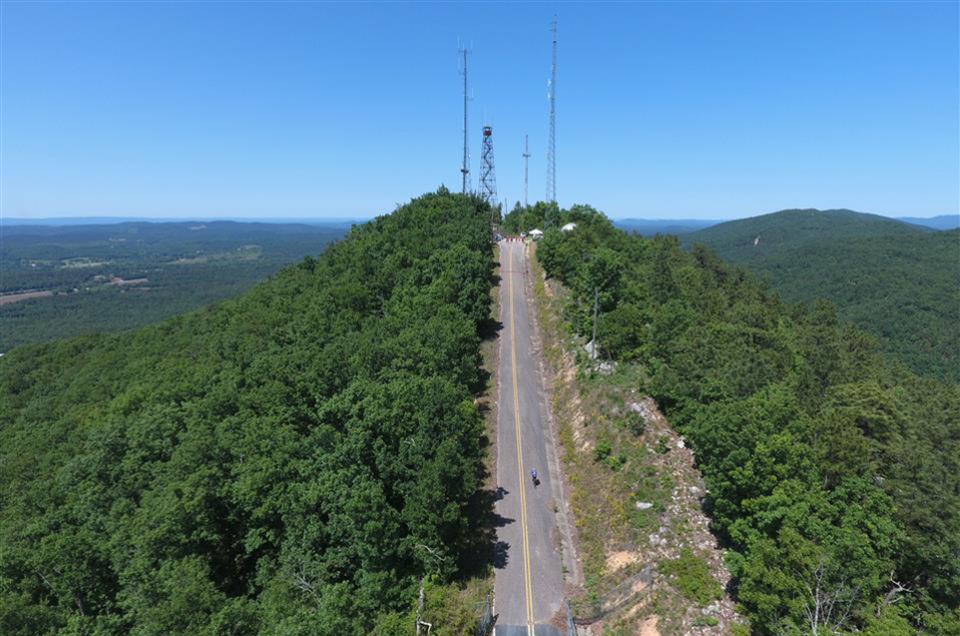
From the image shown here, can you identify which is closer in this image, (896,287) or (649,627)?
(649,627)

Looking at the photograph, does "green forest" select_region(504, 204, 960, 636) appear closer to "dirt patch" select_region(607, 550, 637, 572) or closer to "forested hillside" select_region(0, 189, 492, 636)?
"dirt patch" select_region(607, 550, 637, 572)

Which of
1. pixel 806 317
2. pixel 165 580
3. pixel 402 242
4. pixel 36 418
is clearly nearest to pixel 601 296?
pixel 402 242

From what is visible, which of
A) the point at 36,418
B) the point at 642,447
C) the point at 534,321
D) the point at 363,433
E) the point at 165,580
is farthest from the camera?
the point at 534,321

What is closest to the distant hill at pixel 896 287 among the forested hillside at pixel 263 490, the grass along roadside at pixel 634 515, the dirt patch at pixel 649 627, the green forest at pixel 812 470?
the green forest at pixel 812 470

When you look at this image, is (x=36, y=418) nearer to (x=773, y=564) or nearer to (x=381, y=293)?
(x=381, y=293)

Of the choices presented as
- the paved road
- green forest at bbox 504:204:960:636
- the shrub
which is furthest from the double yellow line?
green forest at bbox 504:204:960:636

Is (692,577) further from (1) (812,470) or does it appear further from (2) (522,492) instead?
(2) (522,492)

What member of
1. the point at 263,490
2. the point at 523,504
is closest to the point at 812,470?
the point at 523,504
